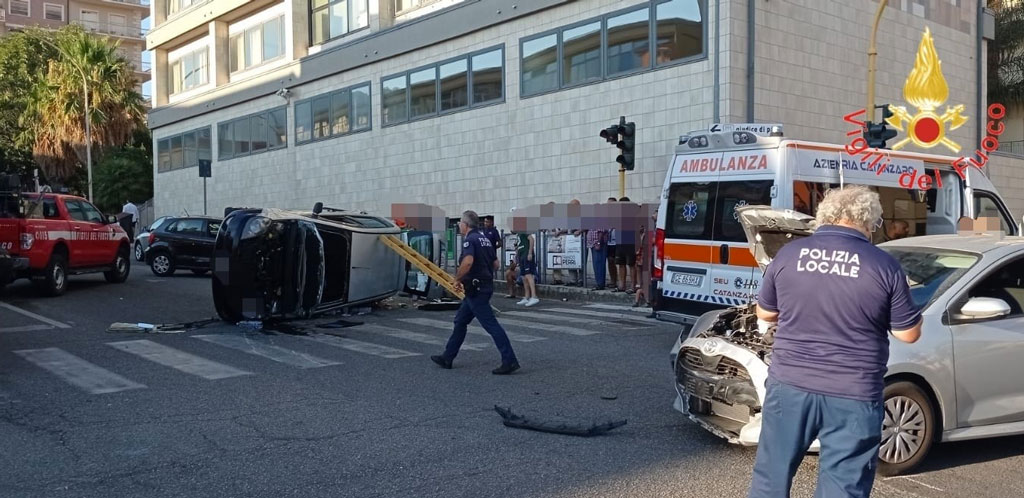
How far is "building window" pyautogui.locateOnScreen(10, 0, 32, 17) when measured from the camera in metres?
65.2

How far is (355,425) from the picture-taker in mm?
6316

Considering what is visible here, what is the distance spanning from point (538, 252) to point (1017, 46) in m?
19.4

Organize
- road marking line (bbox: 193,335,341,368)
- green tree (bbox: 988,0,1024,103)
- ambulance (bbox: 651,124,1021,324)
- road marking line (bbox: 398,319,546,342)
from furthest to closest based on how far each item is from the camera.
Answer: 1. green tree (bbox: 988,0,1024,103)
2. road marking line (bbox: 398,319,546,342)
3. ambulance (bbox: 651,124,1021,324)
4. road marking line (bbox: 193,335,341,368)

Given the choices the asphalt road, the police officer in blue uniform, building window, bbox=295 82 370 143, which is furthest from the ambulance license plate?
building window, bbox=295 82 370 143

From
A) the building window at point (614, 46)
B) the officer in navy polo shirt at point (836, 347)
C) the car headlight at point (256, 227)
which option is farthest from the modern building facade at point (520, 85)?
the officer in navy polo shirt at point (836, 347)

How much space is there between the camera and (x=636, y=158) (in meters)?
18.9

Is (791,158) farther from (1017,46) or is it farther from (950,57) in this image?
(1017,46)

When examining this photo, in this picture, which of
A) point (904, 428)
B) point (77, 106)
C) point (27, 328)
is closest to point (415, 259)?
point (27, 328)

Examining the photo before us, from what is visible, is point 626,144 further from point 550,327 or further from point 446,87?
point 446,87

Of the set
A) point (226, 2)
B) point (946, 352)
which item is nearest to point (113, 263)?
point (946, 352)

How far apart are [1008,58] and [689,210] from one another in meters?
22.9

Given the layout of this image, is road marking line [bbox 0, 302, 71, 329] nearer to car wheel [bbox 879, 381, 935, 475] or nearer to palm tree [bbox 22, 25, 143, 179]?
car wheel [bbox 879, 381, 935, 475]

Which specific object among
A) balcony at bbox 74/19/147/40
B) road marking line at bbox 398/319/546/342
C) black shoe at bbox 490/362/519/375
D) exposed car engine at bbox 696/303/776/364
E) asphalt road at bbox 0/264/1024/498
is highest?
balcony at bbox 74/19/147/40

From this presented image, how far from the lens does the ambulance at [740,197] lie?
951 centimetres
